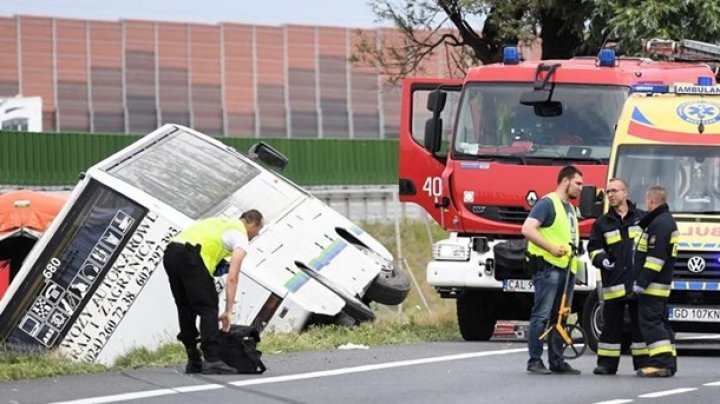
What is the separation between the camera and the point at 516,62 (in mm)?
19531

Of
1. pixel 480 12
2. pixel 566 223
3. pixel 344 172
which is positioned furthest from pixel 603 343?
pixel 344 172

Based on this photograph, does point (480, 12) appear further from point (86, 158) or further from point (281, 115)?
point (281, 115)

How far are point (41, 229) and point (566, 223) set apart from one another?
383 inches

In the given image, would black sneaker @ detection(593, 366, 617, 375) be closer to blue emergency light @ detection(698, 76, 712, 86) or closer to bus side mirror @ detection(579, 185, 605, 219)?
bus side mirror @ detection(579, 185, 605, 219)

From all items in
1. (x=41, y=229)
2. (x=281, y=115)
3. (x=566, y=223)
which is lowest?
(x=281, y=115)

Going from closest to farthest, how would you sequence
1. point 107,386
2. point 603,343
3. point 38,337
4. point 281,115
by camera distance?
1. point 107,386
2. point 603,343
3. point 38,337
4. point 281,115

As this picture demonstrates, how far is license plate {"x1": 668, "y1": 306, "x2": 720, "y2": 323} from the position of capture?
53.1ft

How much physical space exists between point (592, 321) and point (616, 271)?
7.90ft

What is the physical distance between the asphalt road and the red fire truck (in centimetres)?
270

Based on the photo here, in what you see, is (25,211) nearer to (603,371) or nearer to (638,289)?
(603,371)

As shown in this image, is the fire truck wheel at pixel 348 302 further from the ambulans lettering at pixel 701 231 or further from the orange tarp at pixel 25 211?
the orange tarp at pixel 25 211

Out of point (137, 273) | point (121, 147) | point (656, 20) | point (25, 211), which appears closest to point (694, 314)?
point (137, 273)

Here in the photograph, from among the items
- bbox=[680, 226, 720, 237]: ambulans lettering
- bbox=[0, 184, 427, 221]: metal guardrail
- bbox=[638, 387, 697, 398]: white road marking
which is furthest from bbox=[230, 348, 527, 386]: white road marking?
bbox=[0, 184, 427, 221]: metal guardrail

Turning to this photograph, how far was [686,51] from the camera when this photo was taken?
20594mm
